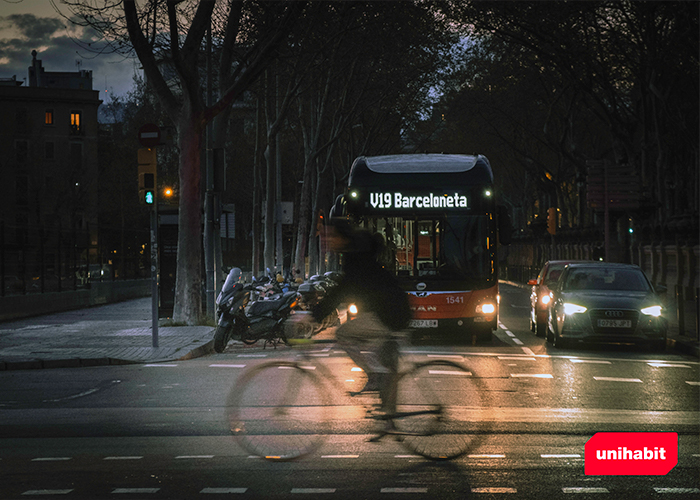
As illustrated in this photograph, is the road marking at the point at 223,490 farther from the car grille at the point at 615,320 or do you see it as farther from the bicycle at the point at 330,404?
the car grille at the point at 615,320

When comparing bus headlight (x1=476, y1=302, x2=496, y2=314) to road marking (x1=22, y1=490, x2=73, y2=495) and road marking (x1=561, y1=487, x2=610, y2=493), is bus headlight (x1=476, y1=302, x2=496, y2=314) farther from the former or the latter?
road marking (x1=22, y1=490, x2=73, y2=495)

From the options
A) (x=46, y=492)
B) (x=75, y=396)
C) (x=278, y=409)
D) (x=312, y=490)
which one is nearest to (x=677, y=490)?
(x=312, y=490)

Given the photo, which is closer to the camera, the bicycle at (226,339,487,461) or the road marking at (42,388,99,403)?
the bicycle at (226,339,487,461)

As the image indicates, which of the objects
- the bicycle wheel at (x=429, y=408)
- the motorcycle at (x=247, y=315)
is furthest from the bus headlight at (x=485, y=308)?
the bicycle wheel at (x=429, y=408)

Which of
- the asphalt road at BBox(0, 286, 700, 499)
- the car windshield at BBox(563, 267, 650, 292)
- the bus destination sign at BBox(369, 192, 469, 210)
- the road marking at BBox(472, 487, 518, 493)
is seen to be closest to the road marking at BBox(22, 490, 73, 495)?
the asphalt road at BBox(0, 286, 700, 499)

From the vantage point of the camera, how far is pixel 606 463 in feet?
21.7

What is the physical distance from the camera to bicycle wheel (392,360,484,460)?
7188 millimetres

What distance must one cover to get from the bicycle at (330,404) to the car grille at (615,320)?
8557 millimetres

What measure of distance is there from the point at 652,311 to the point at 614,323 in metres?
0.70

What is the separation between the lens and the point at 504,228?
1603cm

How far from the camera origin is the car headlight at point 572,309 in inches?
628

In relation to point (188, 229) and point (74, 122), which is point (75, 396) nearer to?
point (188, 229)

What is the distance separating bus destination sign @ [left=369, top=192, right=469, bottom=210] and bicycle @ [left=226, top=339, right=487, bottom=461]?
867cm

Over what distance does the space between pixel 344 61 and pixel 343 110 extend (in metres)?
4.69
